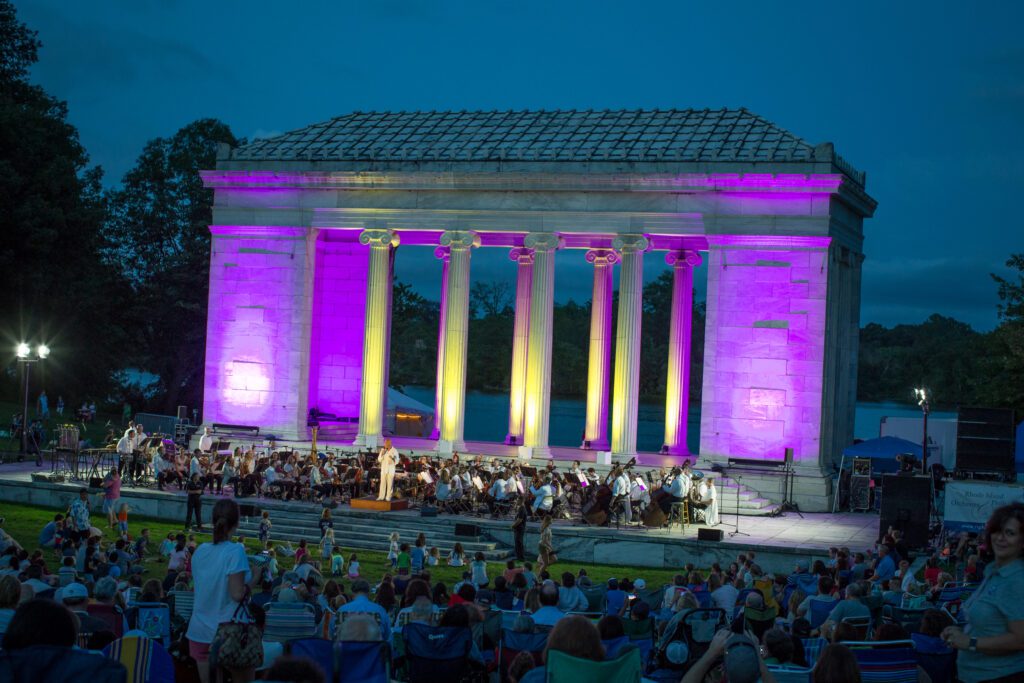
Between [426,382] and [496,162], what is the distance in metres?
82.5

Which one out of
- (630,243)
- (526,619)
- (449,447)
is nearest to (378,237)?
(449,447)

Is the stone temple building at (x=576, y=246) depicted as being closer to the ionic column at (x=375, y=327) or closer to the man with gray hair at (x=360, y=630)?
the ionic column at (x=375, y=327)

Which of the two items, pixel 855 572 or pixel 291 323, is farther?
pixel 291 323

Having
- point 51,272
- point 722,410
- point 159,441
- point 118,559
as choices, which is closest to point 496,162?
point 722,410

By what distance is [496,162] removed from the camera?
45.8 m

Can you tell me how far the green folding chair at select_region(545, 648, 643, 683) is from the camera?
30.0ft

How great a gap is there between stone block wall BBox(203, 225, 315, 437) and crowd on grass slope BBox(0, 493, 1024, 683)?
20647 millimetres

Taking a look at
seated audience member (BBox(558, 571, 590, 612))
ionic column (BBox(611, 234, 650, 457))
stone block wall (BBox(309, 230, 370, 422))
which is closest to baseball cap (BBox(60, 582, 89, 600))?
seated audience member (BBox(558, 571, 590, 612))

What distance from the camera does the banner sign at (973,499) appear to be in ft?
102

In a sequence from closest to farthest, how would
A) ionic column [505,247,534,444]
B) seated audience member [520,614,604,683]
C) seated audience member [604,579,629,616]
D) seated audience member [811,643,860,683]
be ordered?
seated audience member [811,643,860,683], seated audience member [520,614,604,683], seated audience member [604,579,629,616], ionic column [505,247,534,444]

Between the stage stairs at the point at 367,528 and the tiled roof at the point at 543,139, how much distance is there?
15.0 meters

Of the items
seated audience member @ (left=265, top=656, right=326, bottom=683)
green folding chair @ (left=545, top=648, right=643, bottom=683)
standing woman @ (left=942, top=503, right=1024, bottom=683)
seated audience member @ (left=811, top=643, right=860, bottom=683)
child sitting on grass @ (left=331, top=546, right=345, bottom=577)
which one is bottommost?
child sitting on grass @ (left=331, top=546, right=345, bottom=577)

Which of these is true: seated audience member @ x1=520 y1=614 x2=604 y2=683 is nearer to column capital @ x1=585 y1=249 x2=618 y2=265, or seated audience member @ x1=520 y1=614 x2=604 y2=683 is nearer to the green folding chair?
the green folding chair

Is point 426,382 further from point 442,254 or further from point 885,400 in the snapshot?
point 442,254
